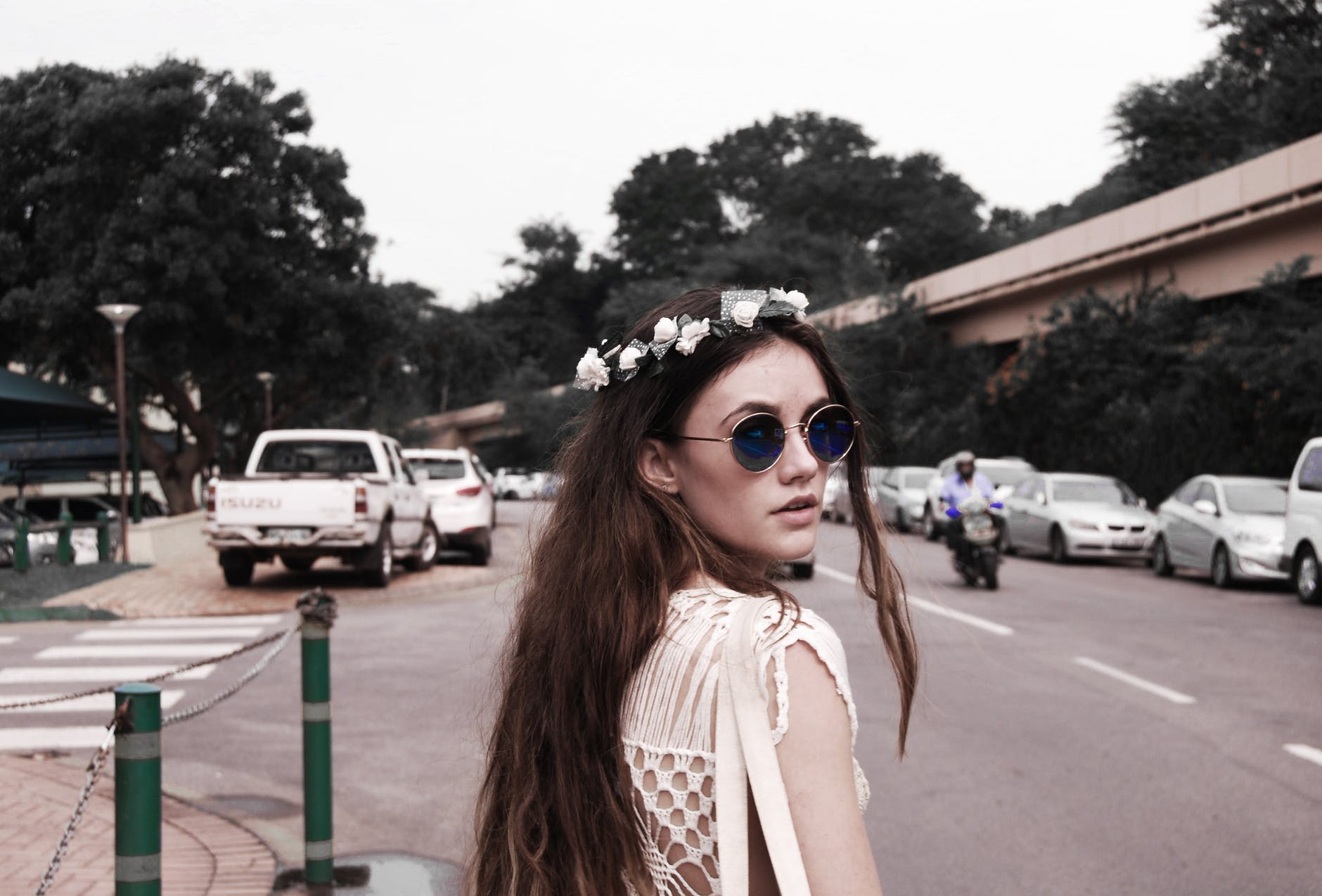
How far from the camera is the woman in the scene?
60.8 inches

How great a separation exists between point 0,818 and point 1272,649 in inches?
382

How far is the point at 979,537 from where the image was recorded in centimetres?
1728

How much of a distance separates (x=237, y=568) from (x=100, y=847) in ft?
41.0

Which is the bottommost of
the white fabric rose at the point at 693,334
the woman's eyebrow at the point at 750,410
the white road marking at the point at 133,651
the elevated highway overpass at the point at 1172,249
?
the white road marking at the point at 133,651

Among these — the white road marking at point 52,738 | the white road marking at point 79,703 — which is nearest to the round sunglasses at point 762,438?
Result: the white road marking at point 52,738

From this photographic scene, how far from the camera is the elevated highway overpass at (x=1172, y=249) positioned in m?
26.8

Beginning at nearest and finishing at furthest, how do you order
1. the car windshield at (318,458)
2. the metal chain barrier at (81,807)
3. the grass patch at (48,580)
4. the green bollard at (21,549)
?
the metal chain barrier at (81,807), the grass patch at (48,580), the green bollard at (21,549), the car windshield at (318,458)

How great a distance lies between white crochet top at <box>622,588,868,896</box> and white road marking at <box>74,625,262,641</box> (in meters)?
12.3

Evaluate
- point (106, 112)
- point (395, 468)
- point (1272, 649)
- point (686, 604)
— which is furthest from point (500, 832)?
point (106, 112)

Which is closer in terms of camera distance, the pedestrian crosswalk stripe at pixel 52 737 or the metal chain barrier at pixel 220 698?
the metal chain barrier at pixel 220 698

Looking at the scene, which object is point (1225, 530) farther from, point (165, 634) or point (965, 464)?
point (165, 634)

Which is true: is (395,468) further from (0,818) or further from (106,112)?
(106,112)

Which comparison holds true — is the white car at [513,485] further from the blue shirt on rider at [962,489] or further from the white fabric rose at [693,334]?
the white fabric rose at [693,334]

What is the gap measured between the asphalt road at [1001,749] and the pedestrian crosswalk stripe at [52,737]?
0.32m
